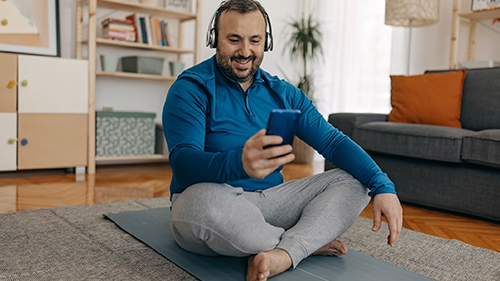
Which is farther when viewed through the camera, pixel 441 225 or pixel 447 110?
pixel 447 110

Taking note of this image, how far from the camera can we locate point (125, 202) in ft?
7.71

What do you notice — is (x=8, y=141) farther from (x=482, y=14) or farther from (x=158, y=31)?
(x=482, y=14)

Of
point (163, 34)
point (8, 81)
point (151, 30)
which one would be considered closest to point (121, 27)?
A: point (151, 30)

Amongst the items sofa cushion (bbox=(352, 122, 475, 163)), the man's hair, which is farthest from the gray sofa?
the man's hair

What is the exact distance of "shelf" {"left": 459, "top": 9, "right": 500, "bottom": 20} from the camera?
358cm

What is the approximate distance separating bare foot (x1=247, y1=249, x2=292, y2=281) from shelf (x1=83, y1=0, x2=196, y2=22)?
273 centimetres

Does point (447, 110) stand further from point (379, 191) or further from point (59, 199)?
point (59, 199)

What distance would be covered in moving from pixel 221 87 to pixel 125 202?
1.16 metres

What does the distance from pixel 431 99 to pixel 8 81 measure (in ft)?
9.01

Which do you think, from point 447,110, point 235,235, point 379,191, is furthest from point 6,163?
point 447,110

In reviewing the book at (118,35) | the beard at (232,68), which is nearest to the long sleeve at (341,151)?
the beard at (232,68)

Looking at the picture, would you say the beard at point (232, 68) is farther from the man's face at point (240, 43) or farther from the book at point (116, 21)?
the book at point (116, 21)

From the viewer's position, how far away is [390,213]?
129 centimetres

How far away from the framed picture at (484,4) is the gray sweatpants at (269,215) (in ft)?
9.28
